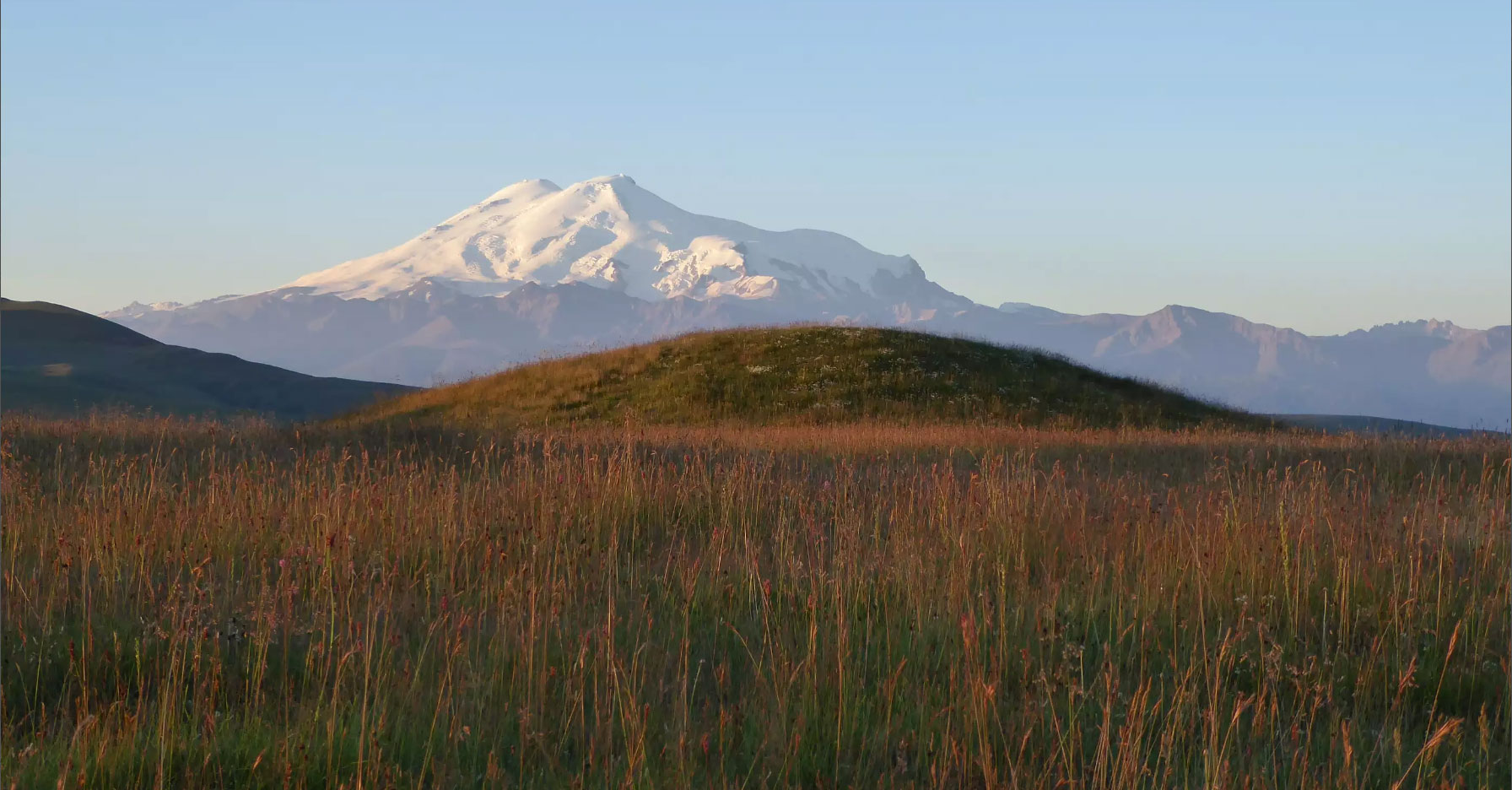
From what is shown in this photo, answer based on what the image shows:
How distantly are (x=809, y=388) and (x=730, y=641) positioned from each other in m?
23.4

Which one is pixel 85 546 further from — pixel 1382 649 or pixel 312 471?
pixel 1382 649

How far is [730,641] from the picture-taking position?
510cm

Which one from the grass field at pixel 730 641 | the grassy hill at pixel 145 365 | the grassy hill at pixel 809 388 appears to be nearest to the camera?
the grass field at pixel 730 641

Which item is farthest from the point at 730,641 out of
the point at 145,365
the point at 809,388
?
the point at 145,365

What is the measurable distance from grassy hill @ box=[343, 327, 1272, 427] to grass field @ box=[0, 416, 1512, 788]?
56.3ft

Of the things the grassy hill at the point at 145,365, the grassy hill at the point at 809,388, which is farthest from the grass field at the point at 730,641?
the grassy hill at the point at 145,365

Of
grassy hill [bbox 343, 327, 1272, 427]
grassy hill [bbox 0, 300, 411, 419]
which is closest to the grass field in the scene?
grassy hill [bbox 343, 327, 1272, 427]

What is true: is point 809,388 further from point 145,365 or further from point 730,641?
point 145,365

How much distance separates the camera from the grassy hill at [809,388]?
87.5 ft

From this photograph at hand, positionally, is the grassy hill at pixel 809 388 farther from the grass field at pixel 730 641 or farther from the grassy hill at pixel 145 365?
the grassy hill at pixel 145 365

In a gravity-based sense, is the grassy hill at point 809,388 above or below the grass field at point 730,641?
above

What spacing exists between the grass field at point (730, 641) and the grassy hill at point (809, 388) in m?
17.2

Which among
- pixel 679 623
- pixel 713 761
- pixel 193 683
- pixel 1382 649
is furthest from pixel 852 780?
pixel 1382 649

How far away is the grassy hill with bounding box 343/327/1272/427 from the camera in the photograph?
26.7 metres
